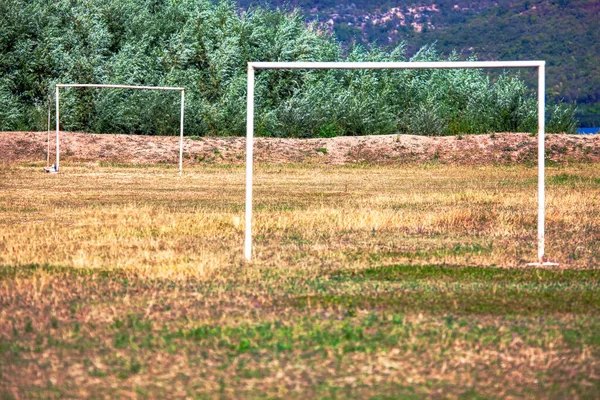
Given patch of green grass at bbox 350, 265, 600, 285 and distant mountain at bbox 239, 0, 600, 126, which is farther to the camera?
distant mountain at bbox 239, 0, 600, 126

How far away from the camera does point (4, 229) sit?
53.1ft

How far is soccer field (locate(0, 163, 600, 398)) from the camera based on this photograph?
7148 millimetres

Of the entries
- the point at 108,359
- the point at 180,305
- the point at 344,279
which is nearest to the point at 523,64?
the point at 344,279

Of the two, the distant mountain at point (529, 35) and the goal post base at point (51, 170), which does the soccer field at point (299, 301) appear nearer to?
the goal post base at point (51, 170)

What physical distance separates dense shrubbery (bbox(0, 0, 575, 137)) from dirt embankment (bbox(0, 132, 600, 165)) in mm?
3142

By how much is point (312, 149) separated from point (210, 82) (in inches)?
482

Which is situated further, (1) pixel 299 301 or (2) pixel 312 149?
(2) pixel 312 149

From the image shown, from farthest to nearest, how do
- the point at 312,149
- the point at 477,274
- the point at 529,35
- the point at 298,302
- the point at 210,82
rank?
the point at 529,35
the point at 210,82
the point at 312,149
the point at 477,274
the point at 298,302

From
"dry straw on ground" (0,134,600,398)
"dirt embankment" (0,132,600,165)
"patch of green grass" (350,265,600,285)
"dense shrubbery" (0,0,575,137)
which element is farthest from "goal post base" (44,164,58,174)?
"patch of green grass" (350,265,600,285)

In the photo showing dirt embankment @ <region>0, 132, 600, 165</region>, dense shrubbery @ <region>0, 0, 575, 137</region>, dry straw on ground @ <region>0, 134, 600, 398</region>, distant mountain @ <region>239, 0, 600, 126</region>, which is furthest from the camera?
distant mountain @ <region>239, 0, 600, 126</region>

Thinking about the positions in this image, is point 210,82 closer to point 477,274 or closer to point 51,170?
point 51,170

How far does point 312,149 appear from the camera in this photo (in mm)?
43281

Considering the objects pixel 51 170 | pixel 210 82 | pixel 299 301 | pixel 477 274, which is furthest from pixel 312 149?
pixel 299 301

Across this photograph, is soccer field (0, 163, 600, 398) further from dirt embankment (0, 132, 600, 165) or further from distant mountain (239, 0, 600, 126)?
distant mountain (239, 0, 600, 126)
